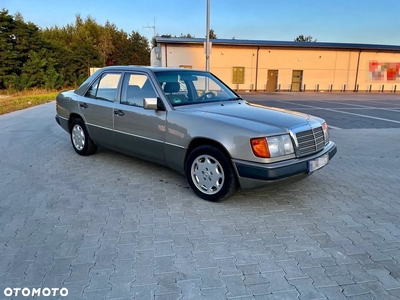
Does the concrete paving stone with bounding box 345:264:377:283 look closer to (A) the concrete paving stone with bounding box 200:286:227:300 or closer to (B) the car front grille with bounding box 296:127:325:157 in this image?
(A) the concrete paving stone with bounding box 200:286:227:300

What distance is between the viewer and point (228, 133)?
3451mm

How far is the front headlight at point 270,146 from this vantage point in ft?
10.8

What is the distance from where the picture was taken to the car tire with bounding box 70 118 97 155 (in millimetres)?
5543

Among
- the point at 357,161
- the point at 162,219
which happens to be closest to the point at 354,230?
the point at 162,219

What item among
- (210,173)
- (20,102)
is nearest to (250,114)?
(210,173)

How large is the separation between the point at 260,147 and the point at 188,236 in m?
1.22

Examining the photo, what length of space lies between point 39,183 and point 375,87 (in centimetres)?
3520

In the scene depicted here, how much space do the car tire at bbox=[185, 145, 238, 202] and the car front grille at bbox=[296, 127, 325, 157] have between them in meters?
0.87

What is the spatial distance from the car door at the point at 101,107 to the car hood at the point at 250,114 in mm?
1445

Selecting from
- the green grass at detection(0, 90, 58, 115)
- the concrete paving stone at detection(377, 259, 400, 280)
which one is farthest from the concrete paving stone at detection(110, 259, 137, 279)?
the green grass at detection(0, 90, 58, 115)

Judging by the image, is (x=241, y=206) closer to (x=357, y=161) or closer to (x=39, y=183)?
(x=39, y=183)

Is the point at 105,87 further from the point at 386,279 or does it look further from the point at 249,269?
the point at 386,279

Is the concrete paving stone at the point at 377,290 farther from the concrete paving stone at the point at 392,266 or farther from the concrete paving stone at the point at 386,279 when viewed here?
the concrete paving stone at the point at 392,266

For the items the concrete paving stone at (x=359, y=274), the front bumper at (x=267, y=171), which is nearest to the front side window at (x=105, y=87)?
the front bumper at (x=267, y=171)
